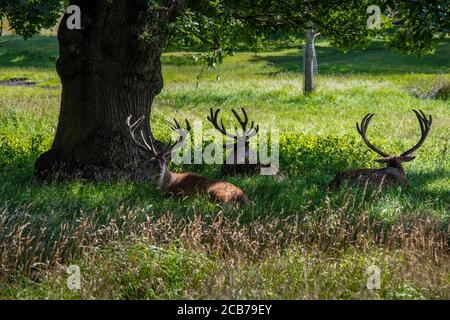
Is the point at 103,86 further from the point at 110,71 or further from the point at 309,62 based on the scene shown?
the point at 309,62

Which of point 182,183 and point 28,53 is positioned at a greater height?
point 182,183

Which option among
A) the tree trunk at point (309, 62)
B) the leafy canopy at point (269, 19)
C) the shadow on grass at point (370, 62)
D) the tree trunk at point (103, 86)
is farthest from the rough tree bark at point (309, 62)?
the tree trunk at point (103, 86)

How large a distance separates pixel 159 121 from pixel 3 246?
35.7 ft

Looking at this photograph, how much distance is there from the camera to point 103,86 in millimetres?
10336

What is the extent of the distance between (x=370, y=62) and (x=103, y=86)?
35.8 meters

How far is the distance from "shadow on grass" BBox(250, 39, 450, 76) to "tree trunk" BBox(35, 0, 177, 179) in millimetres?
25351

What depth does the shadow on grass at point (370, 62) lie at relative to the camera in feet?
125

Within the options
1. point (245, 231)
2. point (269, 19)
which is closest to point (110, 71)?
point (269, 19)

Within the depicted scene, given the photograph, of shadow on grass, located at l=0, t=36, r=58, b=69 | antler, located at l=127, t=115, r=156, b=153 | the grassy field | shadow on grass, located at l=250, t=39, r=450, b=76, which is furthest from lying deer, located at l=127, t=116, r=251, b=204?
shadow on grass, located at l=0, t=36, r=58, b=69

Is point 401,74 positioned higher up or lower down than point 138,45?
lower down
